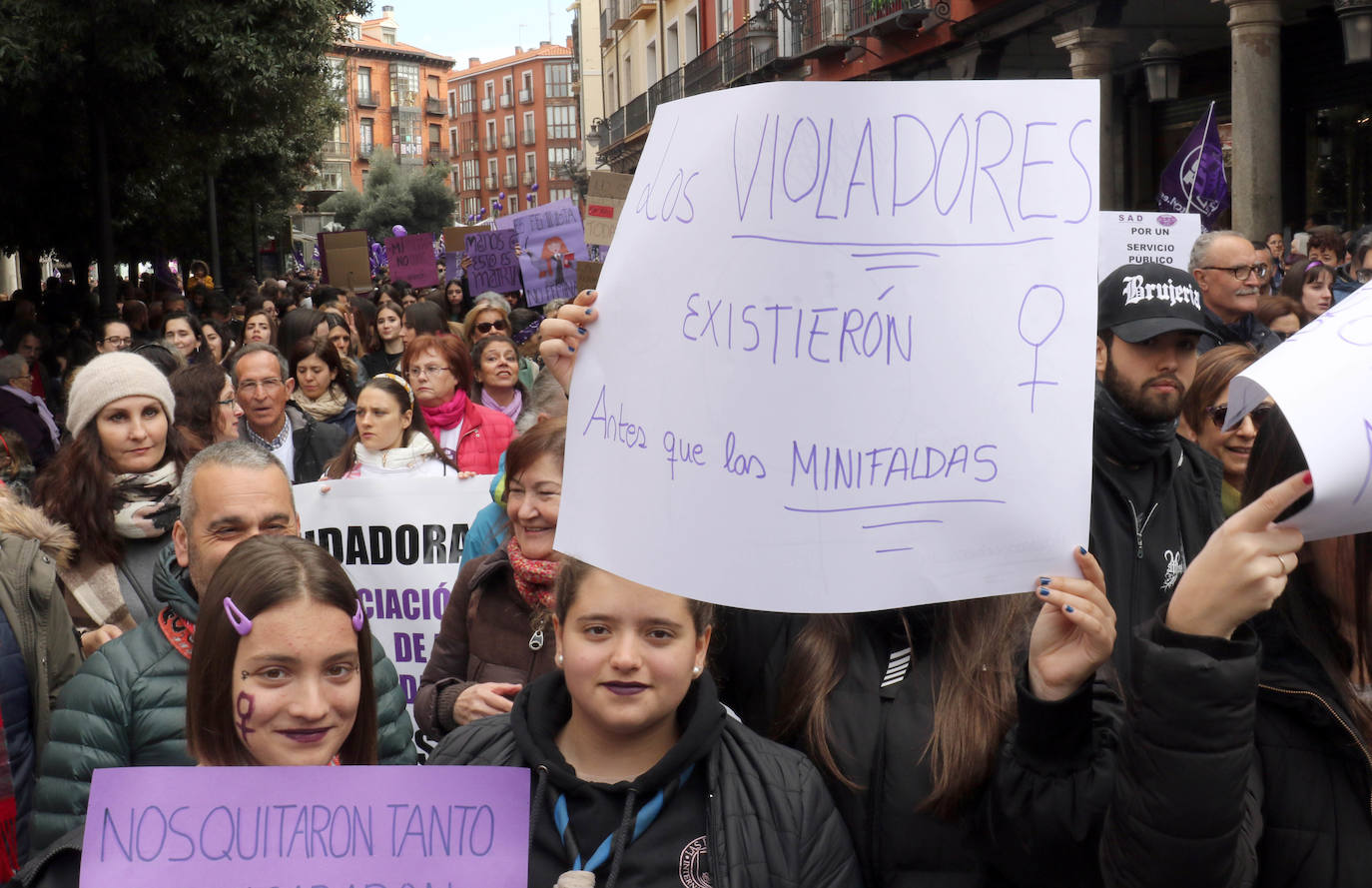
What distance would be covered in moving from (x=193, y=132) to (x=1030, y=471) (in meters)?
15.3

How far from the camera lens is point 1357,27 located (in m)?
9.77

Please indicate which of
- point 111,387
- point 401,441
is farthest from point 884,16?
point 111,387

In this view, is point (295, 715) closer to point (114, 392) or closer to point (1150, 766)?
point (1150, 766)

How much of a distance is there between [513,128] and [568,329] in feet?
383

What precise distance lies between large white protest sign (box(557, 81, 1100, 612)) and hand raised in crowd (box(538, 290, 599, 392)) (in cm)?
26

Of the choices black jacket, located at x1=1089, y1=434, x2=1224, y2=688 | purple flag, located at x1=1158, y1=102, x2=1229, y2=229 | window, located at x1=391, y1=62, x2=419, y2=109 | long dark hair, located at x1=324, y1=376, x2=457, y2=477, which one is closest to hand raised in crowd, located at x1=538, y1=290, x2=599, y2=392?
black jacket, located at x1=1089, y1=434, x2=1224, y2=688

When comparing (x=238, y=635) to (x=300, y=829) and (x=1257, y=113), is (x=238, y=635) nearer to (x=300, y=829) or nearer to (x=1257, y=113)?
(x=300, y=829)

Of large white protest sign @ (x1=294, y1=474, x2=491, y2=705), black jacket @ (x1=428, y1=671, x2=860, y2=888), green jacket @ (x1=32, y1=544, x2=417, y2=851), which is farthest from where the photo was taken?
large white protest sign @ (x1=294, y1=474, x2=491, y2=705)

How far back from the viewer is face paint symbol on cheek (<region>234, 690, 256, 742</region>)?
225 centimetres

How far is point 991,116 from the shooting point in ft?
6.45

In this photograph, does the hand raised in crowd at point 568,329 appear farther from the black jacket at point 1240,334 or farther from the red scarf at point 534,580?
the black jacket at point 1240,334

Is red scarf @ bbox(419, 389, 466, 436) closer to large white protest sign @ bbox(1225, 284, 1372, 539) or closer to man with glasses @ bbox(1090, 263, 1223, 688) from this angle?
man with glasses @ bbox(1090, 263, 1223, 688)

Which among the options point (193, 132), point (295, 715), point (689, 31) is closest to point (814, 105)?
point (295, 715)

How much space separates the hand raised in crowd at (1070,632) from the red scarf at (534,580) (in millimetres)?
1472
